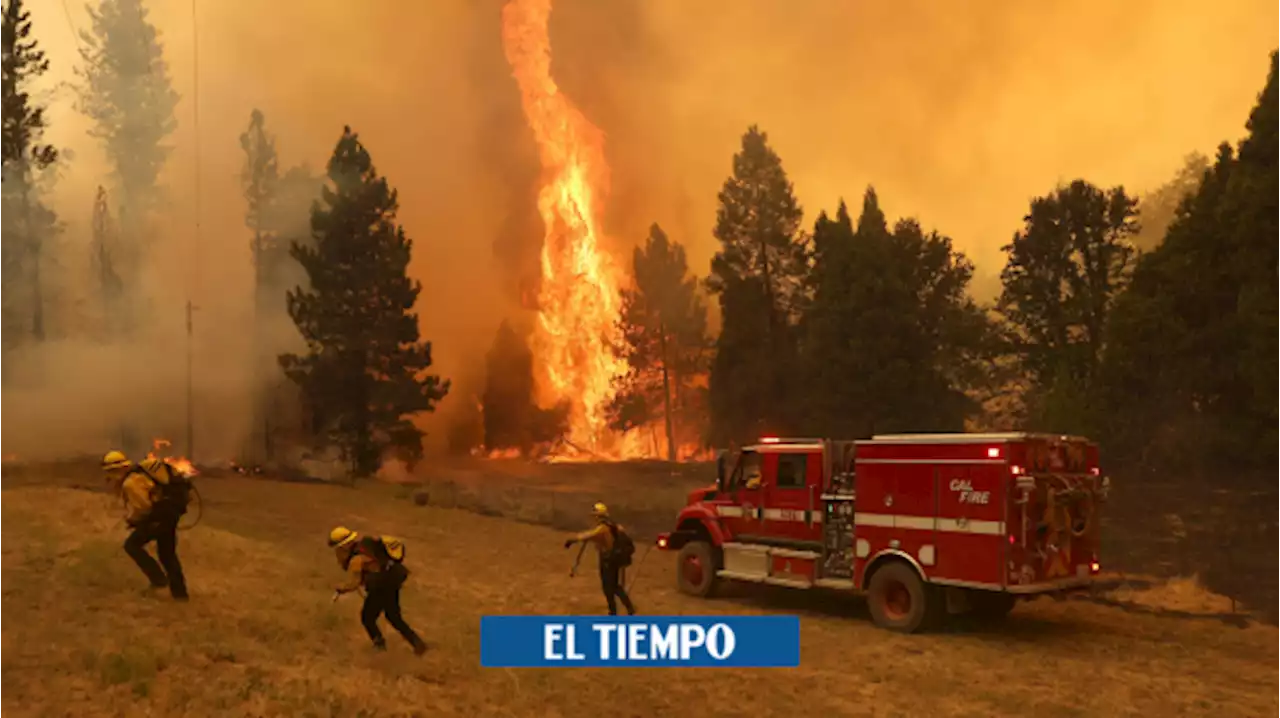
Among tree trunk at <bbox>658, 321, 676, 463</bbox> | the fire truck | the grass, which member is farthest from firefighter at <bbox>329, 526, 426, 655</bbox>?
tree trunk at <bbox>658, 321, 676, 463</bbox>

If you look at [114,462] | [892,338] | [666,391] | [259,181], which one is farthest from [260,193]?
[114,462]

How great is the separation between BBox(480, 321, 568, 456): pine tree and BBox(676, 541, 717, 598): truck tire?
39.5 metres

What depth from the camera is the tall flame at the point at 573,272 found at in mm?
58312

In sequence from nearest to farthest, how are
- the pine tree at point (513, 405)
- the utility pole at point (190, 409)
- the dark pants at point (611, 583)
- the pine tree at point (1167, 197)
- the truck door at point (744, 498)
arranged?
the dark pants at point (611, 583), the truck door at point (744, 498), the utility pole at point (190, 409), the pine tree at point (1167, 197), the pine tree at point (513, 405)

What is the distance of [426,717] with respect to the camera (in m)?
8.13

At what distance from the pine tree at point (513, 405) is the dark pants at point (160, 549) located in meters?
45.0

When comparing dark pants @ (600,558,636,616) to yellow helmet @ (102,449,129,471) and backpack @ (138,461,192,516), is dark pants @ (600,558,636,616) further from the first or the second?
yellow helmet @ (102,449,129,471)

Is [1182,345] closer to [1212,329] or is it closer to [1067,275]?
[1212,329]

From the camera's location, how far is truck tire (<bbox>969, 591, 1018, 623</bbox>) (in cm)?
1470

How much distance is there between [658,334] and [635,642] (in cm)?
4311

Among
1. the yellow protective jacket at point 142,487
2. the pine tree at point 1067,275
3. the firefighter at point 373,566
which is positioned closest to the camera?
the firefighter at point 373,566

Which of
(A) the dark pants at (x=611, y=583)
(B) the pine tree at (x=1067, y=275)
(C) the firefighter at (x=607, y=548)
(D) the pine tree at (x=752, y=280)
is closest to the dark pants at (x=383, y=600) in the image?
(C) the firefighter at (x=607, y=548)

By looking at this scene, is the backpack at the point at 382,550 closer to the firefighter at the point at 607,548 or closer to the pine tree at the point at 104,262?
the firefighter at the point at 607,548

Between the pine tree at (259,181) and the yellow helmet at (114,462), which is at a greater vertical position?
the pine tree at (259,181)
